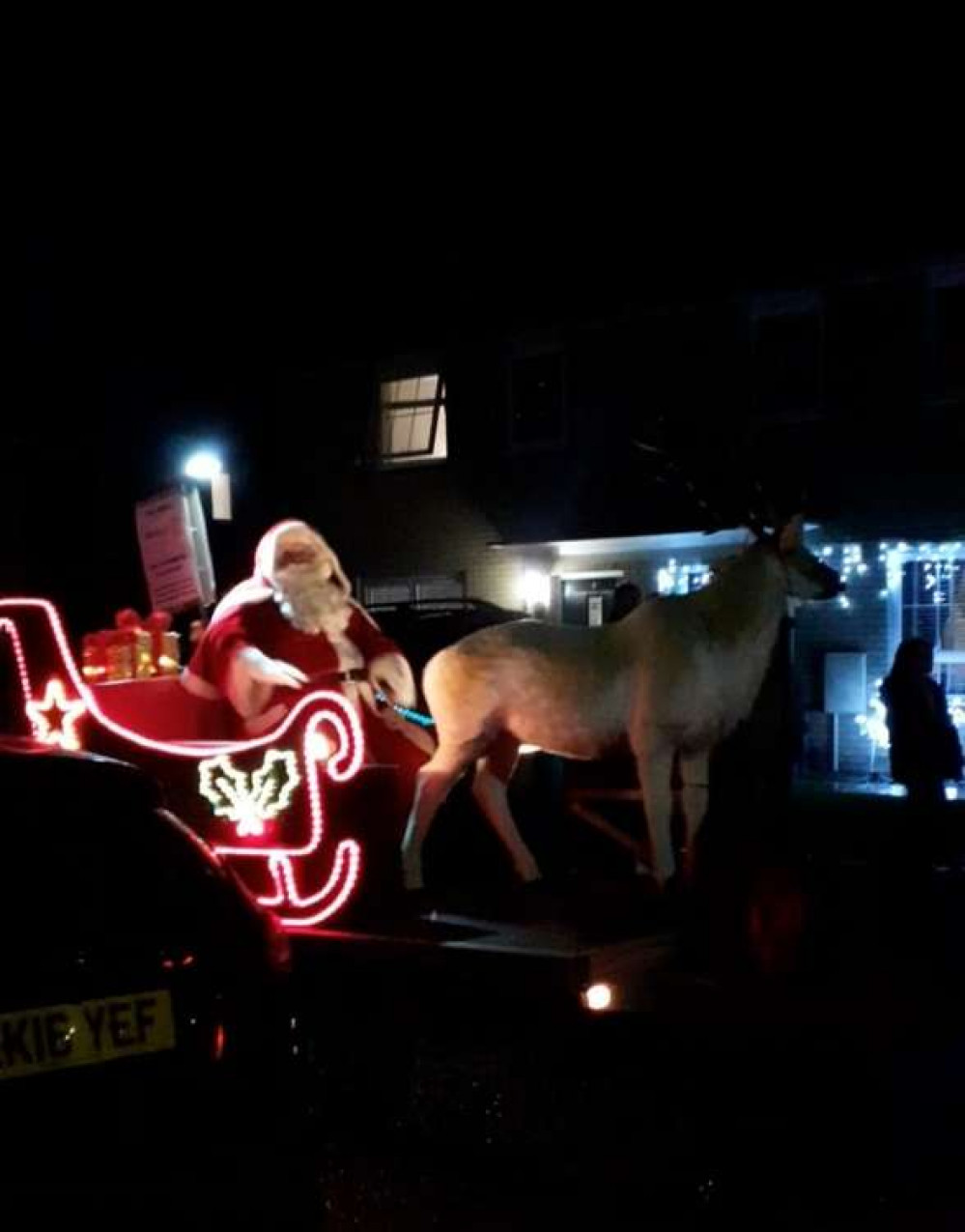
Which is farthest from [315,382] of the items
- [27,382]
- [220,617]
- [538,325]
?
[220,617]

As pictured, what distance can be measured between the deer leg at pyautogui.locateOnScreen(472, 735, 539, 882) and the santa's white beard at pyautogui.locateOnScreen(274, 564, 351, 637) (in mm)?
1034

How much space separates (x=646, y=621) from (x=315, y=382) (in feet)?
54.4

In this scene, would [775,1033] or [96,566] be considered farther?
[96,566]

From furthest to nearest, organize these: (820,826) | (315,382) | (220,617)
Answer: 1. (315,382)
2. (820,826)
3. (220,617)

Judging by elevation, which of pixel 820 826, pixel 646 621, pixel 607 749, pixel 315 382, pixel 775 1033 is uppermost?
pixel 315 382

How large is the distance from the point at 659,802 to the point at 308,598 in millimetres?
2054

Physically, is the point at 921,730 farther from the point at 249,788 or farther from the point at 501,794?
the point at 249,788

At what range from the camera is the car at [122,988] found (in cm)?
369

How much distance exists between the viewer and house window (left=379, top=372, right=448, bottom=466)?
883 inches

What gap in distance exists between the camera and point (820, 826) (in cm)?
1409

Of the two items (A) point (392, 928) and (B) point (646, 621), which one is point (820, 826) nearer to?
(B) point (646, 621)

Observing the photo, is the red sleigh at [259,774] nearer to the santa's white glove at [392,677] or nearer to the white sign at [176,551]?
the santa's white glove at [392,677]

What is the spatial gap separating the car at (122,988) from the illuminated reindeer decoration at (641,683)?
355cm

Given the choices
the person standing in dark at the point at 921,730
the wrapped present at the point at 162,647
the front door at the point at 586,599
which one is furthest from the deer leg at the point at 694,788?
the front door at the point at 586,599
